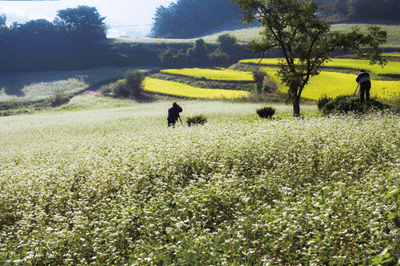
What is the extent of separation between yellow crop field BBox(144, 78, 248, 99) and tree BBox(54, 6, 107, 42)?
125 feet

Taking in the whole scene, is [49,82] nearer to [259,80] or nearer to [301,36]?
[259,80]

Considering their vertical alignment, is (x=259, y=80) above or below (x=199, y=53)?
below

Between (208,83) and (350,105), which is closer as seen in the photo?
(350,105)

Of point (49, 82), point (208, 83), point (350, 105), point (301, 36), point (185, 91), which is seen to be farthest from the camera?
point (49, 82)

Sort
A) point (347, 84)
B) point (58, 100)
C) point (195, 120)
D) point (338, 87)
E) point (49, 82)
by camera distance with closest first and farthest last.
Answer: point (195, 120) → point (338, 87) → point (347, 84) → point (58, 100) → point (49, 82)

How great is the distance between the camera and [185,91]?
166ft

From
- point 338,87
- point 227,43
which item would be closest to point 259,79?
point 338,87

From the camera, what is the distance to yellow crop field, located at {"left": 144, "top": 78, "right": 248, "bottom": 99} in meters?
45.5

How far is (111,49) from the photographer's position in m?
81.9

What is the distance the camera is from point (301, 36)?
19.0 metres

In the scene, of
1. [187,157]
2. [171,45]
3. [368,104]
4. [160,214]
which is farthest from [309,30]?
[171,45]

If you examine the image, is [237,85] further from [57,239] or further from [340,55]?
[57,239]

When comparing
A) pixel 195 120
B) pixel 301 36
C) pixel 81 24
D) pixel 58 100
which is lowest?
pixel 195 120

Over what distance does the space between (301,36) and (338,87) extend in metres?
17.1
